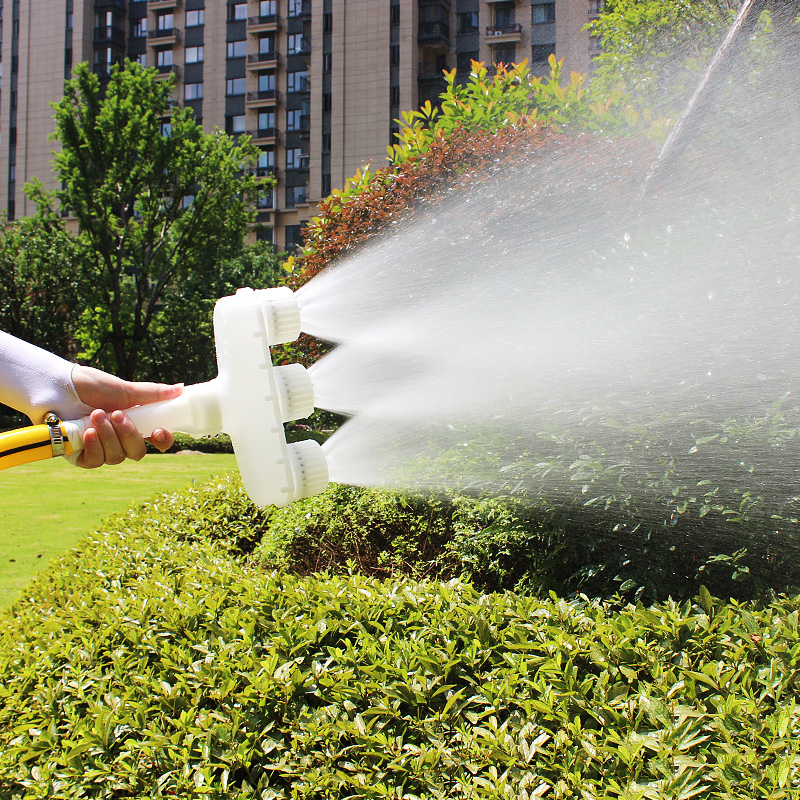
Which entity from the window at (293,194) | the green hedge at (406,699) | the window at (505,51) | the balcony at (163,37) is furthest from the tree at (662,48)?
the balcony at (163,37)

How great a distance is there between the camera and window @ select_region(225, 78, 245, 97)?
145 feet

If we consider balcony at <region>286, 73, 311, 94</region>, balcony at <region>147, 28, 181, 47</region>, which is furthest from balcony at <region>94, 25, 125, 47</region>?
balcony at <region>286, 73, 311, 94</region>

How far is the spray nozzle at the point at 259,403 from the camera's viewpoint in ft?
4.92

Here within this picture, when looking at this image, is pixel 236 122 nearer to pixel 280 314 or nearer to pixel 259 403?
pixel 280 314

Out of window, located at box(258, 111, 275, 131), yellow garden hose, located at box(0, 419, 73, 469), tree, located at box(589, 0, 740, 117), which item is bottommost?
yellow garden hose, located at box(0, 419, 73, 469)

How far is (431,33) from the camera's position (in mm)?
39812

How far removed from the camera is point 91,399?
1755 millimetres

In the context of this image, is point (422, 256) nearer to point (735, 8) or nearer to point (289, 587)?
point (289, 587)

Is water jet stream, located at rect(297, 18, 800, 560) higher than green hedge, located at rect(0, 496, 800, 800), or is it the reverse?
water jet stream, located at rect(297, 18, 800, 560)

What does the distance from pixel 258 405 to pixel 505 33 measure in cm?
4417

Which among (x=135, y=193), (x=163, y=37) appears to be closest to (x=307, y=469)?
(x=135, y=193)

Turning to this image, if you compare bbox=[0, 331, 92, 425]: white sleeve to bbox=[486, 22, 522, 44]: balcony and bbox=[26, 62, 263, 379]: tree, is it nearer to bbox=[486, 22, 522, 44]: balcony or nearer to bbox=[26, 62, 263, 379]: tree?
bbox=[26, 62, 263, 379]: tree

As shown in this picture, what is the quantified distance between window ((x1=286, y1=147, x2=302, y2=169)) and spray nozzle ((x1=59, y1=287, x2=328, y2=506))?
44.3m

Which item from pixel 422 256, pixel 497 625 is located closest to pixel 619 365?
pixel 497 625
